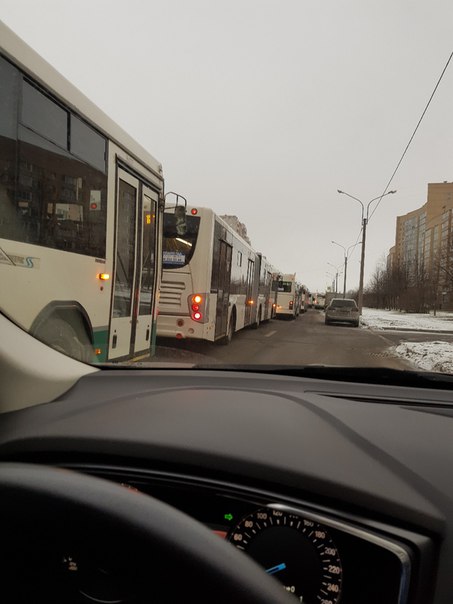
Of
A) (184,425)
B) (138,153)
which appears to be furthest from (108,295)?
(184,425)

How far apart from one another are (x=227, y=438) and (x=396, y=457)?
553mm

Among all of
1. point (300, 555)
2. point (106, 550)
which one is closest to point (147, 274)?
point (300, 555)

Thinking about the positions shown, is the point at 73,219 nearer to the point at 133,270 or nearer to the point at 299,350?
the point at 133,270

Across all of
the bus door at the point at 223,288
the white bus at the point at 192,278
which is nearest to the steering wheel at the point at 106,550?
the white bus at the point at 192,278

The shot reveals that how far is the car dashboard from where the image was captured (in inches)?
49.4

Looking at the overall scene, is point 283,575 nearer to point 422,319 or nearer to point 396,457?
point 396,457

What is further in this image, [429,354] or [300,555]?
[429,354]

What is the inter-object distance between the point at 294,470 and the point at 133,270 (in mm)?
4827

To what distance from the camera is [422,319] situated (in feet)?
30.3

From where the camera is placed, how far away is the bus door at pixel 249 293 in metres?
14.1

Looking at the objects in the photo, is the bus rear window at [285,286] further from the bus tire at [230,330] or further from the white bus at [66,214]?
the white bus at [66,214]

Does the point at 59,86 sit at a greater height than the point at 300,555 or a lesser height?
greater

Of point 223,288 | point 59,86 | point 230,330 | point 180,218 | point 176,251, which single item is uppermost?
point 59,86

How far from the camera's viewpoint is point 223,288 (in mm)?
10383
